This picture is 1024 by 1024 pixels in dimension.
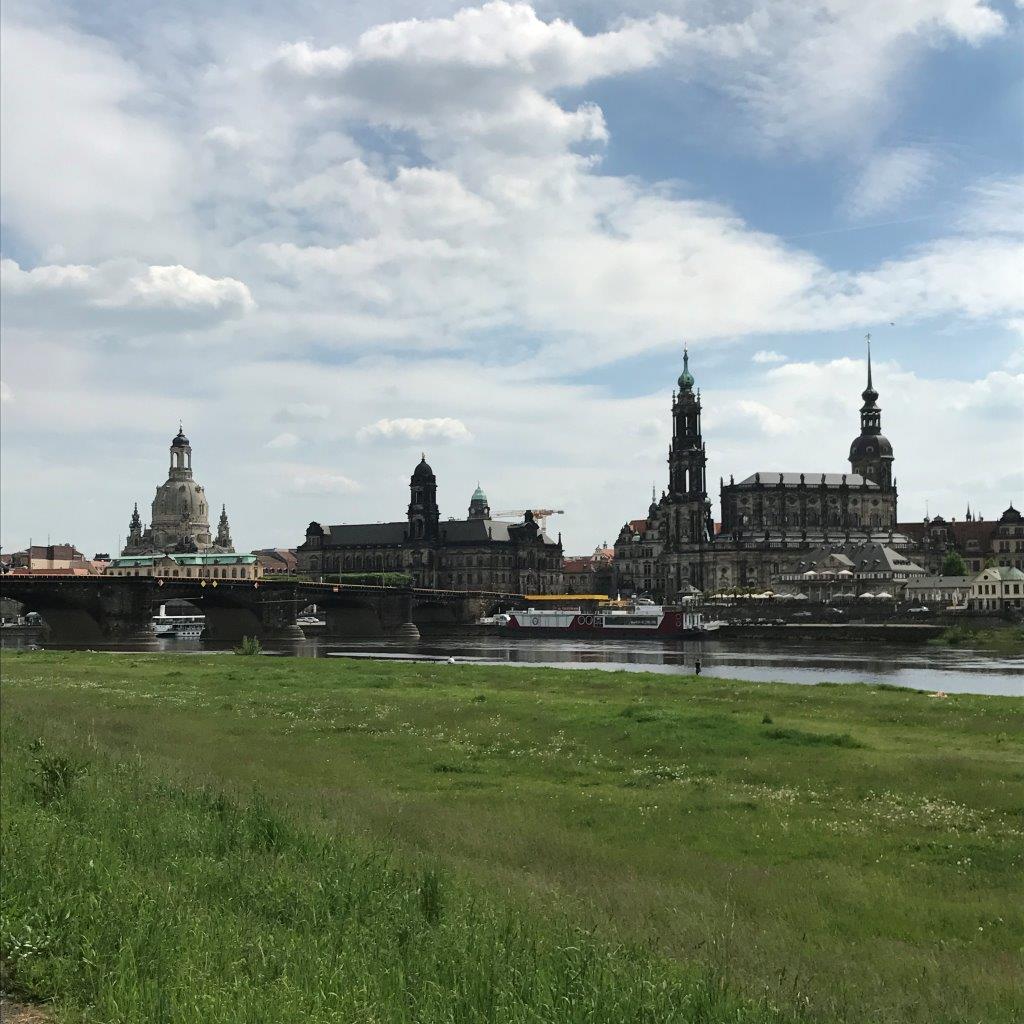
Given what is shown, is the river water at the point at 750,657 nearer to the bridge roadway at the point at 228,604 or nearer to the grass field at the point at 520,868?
the bridge roadway at the point at 228,604

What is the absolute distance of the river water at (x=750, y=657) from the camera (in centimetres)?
6406

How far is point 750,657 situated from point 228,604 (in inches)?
2680

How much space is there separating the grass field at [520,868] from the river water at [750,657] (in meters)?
30.9

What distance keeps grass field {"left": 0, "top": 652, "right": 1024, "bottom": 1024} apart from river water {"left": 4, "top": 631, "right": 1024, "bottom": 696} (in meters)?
30.9

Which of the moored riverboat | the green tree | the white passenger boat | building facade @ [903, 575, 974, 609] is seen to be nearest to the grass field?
the moored riverboat

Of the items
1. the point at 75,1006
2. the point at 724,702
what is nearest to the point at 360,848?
the point at 75,1006

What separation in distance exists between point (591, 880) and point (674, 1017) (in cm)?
666

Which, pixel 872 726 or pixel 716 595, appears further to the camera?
pixel 716 595

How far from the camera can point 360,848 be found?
16.9 m

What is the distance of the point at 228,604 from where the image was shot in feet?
429

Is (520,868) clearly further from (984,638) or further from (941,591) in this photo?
(941,591)

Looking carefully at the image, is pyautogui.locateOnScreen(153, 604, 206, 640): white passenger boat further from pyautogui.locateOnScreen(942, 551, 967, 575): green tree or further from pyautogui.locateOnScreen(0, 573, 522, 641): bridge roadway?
pyautogui.locateOnScreen(942, 551, 967, 575): green tree

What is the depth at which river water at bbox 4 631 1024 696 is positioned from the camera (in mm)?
64062

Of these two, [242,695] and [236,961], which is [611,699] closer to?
[242,695]
